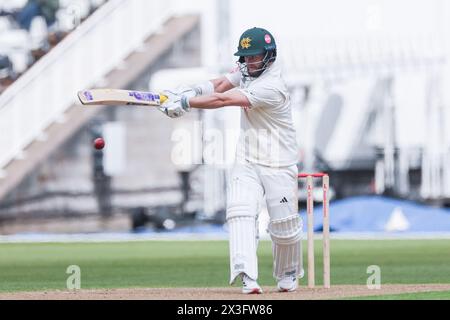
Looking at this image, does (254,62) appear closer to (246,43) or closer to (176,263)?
(246,43)

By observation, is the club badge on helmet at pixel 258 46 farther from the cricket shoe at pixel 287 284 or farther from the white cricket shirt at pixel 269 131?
the cricket shoe at pixel 287 284

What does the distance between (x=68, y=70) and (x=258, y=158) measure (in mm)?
23331

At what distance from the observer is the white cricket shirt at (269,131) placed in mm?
11750

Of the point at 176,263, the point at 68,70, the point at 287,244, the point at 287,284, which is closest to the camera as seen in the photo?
the point at 287,244

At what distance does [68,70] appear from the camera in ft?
113

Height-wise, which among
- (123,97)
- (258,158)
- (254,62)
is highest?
(254,62)

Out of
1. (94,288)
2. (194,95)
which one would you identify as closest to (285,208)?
(194,95)

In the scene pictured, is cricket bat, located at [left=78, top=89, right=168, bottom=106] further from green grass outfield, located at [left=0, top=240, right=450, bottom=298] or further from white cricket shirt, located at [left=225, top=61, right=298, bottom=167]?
green grass outfield, located at [left=0, top=240, right=450, bottom=298]

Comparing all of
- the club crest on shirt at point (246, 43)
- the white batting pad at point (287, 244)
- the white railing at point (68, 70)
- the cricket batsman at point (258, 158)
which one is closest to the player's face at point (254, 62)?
the cricket batsman at point (258, 158)

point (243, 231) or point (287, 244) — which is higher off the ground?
point (243, 231)

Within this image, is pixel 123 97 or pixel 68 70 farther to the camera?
pixel 68 70

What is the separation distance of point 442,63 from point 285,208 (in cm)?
2315

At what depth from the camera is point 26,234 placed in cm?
3259

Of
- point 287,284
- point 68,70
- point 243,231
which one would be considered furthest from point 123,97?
point 68,70
